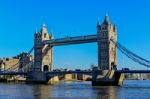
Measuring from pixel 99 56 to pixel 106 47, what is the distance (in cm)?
323

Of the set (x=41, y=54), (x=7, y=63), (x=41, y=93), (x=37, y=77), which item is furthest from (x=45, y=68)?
(x=41, y=93)

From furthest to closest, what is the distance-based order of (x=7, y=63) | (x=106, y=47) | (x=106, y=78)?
1. (x=7, y=63)
2. (x=106, y=47)
3. (x=106, y=78)

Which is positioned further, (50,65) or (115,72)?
(50,65)

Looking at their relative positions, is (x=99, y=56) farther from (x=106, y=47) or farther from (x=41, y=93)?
(x=41, y=93)

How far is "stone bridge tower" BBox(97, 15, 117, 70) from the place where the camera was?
4553 inches

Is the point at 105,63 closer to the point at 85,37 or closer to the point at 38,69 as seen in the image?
the point at 85,37

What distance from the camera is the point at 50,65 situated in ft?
449

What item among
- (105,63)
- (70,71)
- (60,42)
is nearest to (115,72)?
(105,63)

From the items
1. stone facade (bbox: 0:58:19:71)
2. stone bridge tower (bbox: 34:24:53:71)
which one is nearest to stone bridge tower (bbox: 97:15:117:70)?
stone bridge tower (bbox: 34:24:53:71)

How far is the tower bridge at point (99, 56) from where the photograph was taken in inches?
4392

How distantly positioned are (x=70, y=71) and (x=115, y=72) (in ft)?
43.0

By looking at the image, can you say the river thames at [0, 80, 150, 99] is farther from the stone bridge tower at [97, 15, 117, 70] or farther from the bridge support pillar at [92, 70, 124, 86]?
the stone bridge tower at [97, 15, 117, 70]

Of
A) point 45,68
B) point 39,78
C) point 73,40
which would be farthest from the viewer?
point 45,68

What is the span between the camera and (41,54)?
136m
